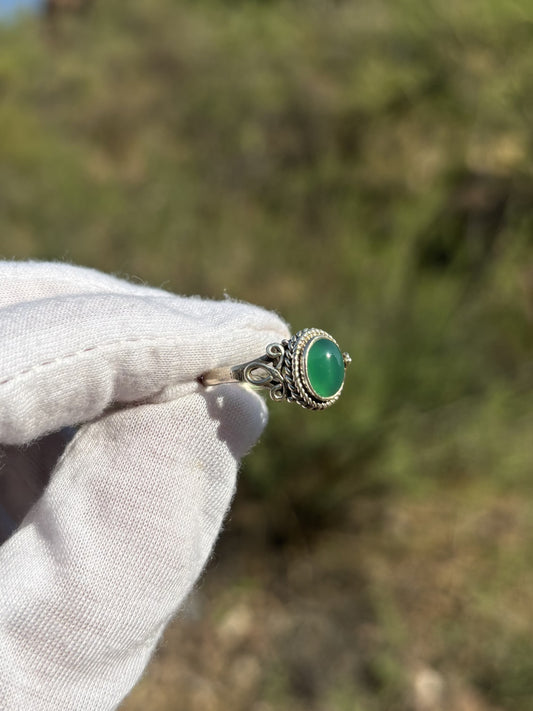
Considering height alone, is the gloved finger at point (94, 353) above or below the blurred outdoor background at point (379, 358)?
→ above

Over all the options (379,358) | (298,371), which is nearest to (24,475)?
(298,371)

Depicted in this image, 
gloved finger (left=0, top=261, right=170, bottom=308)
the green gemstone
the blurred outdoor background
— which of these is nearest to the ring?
the green gemstone

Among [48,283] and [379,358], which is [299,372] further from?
[379,358]

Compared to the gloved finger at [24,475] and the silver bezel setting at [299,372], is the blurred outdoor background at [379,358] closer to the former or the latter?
the gloved finger at [24,475]

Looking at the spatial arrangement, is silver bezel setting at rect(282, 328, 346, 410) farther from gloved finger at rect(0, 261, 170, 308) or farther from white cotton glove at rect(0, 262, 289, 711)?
gloved finger at rect(0, 261, 170, 308)

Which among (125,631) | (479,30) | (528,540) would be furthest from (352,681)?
(479,30)

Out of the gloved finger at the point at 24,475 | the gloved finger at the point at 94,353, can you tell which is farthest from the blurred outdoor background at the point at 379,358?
the gloved finger at the point at 94,353
